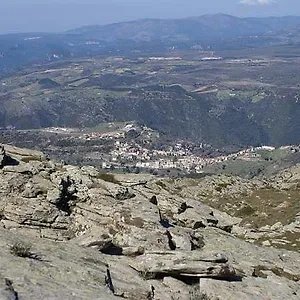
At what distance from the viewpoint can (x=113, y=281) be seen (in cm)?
2356

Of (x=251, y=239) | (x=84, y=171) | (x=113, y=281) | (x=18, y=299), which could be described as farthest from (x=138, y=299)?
(x=251, y=239)

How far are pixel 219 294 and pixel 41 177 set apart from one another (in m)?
18.6

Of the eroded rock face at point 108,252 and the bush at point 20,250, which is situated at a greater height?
the bush at point 20,250

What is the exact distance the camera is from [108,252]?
28297 mm

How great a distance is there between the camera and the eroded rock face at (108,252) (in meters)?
22.1

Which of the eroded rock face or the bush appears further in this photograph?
the bush

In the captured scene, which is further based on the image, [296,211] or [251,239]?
[296,211]

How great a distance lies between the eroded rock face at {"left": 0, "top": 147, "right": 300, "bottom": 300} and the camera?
2209 centimetres

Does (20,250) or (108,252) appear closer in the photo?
(20,250)

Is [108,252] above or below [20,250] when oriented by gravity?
below

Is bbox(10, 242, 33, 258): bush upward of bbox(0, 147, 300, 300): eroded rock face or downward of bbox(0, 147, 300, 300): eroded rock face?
upward

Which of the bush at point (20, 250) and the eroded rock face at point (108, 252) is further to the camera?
the bush at point (20, 250)

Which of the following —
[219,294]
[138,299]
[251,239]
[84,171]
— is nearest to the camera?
[138,299]

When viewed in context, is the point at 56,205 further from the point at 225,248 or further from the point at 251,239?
the point at 251,239
